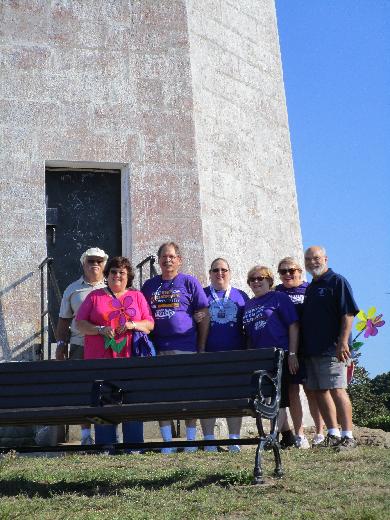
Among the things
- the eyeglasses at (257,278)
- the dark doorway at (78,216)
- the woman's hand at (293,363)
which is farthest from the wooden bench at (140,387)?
the dark doorway at (78,216)

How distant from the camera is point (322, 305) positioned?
Result: 7.71m

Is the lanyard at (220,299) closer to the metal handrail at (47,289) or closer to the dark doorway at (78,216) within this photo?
the metal handrail at (47,289)

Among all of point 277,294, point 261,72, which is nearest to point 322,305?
point 277,294

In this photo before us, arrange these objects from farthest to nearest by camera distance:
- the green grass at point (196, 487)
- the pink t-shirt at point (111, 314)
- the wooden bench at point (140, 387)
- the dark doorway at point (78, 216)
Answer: the dark doorway at point (78, 216) → the pink t-shirt at point (111, 314) → the wooden bench at point (140, 387) → the green grass at point (196, 487)

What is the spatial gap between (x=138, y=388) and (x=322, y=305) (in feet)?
8.03

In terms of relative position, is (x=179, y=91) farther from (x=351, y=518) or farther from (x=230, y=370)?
→ (x=351, y=518)

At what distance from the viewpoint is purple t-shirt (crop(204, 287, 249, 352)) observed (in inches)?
315

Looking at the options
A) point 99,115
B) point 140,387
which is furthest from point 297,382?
point 99,115

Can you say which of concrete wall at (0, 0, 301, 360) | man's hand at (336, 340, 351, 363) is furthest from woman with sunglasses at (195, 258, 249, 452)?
concrete wall at (0, 0, 301, 360)

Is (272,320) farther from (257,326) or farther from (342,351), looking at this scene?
(342,351)

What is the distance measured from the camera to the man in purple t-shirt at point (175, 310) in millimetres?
7793

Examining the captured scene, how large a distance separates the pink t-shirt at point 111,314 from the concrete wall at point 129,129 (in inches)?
115

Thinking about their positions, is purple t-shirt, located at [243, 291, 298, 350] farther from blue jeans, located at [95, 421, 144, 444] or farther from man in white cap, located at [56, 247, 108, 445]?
man in white cap, located at [56, 247, 108, 445]

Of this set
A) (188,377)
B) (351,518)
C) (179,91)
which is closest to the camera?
(351,518)
